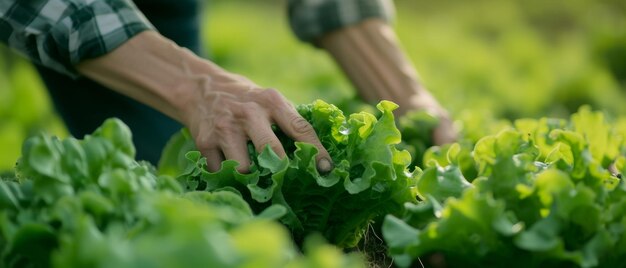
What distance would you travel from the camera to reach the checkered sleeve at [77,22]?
7.72 feet

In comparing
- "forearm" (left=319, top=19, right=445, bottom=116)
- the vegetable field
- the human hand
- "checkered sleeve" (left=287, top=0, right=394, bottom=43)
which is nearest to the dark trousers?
"checkered sleeve" (left=287, top=0, right=394, bottom=43)

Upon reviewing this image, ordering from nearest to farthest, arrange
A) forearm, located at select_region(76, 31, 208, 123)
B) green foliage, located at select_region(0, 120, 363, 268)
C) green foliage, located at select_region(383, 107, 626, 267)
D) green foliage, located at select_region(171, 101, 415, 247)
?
green foliage, located at select_region(0, 120, 363, 268) < green foliage, located at select_region(383, 107, 626, 267) < green foliage, located at select_region(171, 101, 415, 247) < forearm, located at select_region(76, 31, 208, 123)

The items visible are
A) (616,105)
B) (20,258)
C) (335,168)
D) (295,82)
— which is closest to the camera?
(20,258)

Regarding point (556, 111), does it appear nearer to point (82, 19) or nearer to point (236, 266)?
point (82, 19)

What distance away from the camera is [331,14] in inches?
142

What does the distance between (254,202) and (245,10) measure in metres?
8.47

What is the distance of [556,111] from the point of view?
5.32 meters

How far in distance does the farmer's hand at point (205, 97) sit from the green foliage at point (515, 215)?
0.37 meters

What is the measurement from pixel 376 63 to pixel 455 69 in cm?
321

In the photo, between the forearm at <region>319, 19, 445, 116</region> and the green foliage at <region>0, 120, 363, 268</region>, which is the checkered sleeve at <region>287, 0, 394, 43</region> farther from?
the green foliage at <region>0, 120, 363, 268</region>

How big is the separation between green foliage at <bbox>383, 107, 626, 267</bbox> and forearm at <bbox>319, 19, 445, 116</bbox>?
143 cm

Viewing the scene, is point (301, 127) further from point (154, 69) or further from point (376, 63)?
point (376, 63)

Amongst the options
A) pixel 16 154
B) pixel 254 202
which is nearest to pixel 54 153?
pixel 254 202

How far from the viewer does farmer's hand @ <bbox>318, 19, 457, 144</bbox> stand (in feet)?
11.2
